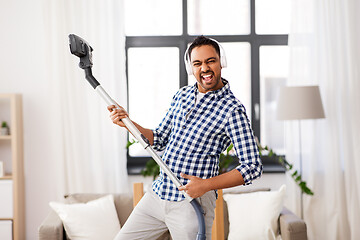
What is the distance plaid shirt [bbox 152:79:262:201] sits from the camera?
187 centimetres

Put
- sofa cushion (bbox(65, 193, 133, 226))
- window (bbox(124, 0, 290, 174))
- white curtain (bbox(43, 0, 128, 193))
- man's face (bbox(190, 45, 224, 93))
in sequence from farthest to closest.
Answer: window (bbox(124, 0, 290, 174)), white curtain (bbox(43, 0, 128, 193)), sofa cushion (bbox(65, 193, 133, 226)), man's face (bbox(190, 45, 224, 93))

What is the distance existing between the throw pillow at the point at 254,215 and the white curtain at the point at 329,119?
0.73 meters

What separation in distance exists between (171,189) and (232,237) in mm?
1518

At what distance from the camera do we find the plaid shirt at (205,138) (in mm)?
1868

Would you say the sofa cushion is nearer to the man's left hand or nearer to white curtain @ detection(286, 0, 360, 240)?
white curtain @ detection(286, 0, 360, 240)

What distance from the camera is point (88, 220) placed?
10.9 feet

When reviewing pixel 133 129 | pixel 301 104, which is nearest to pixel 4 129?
pixel 301 104

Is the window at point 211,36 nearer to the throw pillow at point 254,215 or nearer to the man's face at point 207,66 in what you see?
the throw pillow at point 254,215

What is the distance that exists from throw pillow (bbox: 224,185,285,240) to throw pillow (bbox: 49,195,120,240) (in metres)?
0.75

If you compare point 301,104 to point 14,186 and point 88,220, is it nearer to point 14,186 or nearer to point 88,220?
point 88,220

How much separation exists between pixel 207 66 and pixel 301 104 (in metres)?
1.99

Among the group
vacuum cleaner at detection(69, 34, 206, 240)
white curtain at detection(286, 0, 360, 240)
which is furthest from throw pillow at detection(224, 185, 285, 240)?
vacuum cleaner at detection(69, 34, 206, 240)

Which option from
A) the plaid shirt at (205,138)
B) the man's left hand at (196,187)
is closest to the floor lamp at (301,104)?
the plaid shirt at (205,138)

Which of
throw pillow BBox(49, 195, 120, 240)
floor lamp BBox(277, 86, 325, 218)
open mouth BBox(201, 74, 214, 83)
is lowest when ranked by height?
throw pillow BBox(49, 195, 120, 240)
